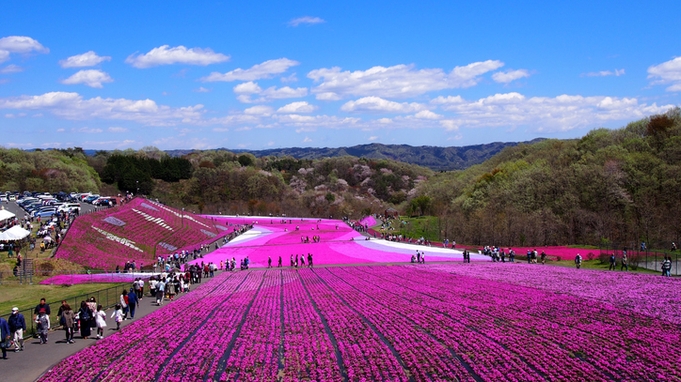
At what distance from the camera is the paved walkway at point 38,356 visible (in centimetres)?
1562

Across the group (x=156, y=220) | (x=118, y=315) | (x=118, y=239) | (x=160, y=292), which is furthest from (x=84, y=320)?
(x=156, y=220)

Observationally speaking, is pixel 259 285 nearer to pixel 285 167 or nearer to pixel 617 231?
pixel 617 231

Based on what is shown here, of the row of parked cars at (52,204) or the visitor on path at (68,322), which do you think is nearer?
the visitor on path at (68,322)

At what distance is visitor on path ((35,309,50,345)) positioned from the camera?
18969 mm

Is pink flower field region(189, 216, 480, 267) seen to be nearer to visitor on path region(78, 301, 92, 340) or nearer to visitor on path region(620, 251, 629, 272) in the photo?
visitor on path region(620, 251, 629, 272)

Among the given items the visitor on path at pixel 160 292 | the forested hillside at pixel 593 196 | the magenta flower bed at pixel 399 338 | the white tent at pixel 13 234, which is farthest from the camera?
the forested hillside at pixel 593 196

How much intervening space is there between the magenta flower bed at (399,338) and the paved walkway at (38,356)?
59 cm

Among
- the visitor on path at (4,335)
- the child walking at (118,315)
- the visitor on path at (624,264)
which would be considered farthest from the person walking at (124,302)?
the visitor on path at (624,264)

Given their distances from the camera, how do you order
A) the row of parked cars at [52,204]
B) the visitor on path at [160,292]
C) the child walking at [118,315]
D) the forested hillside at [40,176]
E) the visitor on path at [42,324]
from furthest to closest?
the forested hillside at [40,176]
the row of parked cars at [52,204]
the visitor on path at [160,292]
the child walking at [118,315]
the visitor on path at [42,324]

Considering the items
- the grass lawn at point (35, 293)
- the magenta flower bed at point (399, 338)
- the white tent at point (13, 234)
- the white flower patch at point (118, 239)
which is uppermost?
the white tent at point (13, 234)

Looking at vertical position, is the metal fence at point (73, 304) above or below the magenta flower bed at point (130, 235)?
below

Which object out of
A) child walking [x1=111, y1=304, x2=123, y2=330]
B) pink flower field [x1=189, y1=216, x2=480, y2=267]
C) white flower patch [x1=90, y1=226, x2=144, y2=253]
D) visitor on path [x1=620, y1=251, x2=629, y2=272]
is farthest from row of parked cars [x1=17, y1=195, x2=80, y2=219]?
visitor on path [x1=620, y1=251, x2=629, y2=272]

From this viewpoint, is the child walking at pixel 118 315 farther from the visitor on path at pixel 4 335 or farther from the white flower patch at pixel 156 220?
the white flower patch at pixel 156 220

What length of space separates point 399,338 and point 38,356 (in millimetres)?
11601
